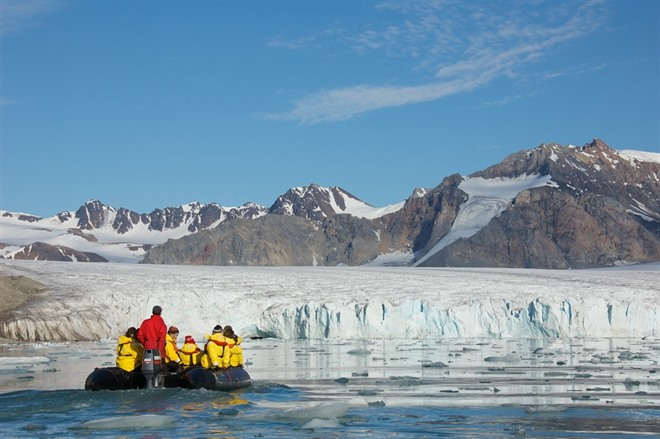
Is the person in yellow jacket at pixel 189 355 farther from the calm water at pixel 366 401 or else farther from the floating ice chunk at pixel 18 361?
the floating ice chunk at pixel 18 361

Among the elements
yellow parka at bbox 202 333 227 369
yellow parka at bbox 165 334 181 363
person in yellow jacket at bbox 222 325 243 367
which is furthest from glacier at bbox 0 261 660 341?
yellow parka at bbox 202 333 227 369

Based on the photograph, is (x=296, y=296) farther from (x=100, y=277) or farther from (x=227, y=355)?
(x=227, y=355)

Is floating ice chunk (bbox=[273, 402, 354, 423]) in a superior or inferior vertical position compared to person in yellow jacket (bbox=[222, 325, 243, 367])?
inferior

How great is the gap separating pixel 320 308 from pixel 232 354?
2266 cm

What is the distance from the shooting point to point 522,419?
14695 mm

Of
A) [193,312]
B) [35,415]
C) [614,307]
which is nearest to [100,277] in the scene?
[193,312]

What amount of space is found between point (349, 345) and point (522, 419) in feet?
76.9

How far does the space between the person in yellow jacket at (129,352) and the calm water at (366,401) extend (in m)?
0.88

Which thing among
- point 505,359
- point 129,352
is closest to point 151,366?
point 129,352

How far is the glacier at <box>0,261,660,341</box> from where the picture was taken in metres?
39.6

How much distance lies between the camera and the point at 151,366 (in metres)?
18.2

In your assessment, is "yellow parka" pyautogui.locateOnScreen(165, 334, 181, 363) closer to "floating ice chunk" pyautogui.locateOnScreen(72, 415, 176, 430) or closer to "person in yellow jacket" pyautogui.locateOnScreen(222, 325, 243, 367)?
"person in yellow jacket" pyautogui.locateOnScreen(222, 325, 243, 367)

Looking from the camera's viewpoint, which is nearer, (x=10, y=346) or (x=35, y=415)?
(x=35, y=415)

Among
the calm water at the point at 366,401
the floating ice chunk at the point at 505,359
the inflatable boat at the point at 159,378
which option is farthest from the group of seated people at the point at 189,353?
the floating ice chunk at the point at 505,359
